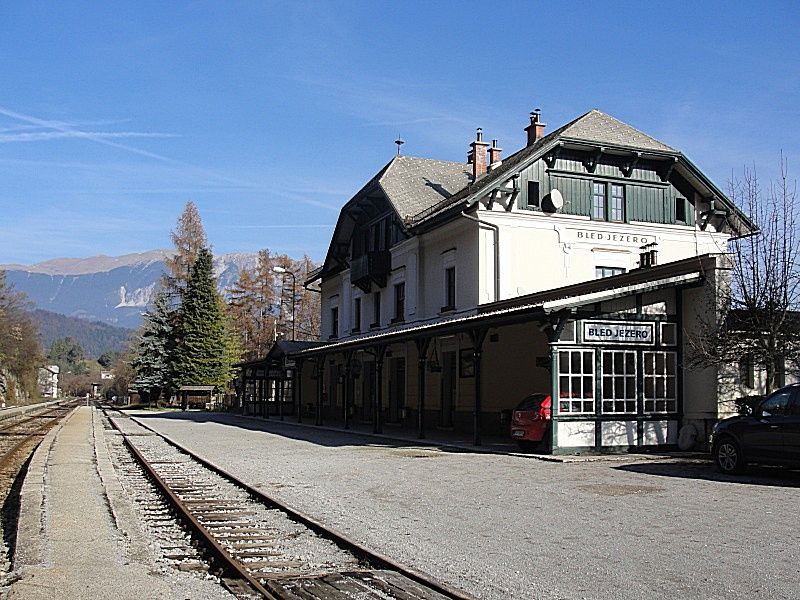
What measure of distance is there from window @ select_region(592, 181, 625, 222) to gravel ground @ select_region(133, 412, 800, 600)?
12326 millimetres

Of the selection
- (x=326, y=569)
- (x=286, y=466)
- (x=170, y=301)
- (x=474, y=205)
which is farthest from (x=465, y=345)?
(x=170, y=301)

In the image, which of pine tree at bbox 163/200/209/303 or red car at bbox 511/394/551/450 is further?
pine tree at bbox 163/200/209/303

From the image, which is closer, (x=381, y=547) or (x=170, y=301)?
(x=381, y=547)

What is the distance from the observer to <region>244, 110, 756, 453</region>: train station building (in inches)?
729

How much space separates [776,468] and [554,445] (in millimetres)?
4134

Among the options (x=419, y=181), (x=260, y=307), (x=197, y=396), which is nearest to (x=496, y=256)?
(x=419, y=181)

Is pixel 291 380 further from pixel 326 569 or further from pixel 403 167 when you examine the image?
pixel 326 569

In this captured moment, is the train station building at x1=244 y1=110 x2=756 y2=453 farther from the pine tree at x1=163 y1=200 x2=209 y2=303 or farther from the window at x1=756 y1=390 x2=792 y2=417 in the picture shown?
the pine tree at x1=163 y1=200 x2=209 y2=303

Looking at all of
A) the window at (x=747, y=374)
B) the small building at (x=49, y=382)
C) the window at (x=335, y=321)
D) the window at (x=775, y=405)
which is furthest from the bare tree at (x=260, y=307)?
the window at (x=775, y=405)

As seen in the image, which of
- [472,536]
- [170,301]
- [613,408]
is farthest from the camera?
[170,301]

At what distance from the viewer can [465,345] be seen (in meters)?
26.9

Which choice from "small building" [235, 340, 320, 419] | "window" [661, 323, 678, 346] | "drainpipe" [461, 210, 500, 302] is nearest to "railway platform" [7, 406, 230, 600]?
"window" [661, 323, 678, 346]

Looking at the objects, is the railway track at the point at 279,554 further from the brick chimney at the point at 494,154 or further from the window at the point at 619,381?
the brick chimney at the point at 494,154

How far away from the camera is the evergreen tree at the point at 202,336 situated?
60.9m
